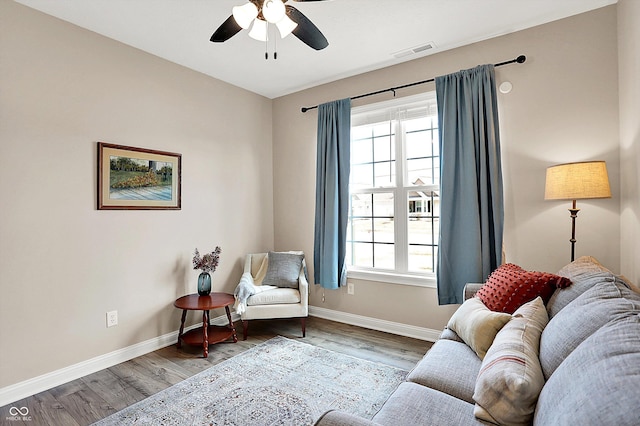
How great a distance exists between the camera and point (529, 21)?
2.65 m

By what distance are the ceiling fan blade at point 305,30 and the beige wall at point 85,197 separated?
1814mm

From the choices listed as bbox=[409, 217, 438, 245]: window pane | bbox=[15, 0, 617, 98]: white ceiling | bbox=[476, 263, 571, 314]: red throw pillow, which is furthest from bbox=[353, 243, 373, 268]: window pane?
bbox=[15, 0, 617, 98]: white ceiling

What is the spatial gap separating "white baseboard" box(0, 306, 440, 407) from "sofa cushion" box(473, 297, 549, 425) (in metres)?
1.95

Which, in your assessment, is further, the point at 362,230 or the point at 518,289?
the point at 362,230

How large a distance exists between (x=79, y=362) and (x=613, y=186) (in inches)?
169

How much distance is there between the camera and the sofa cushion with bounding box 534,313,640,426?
73cm

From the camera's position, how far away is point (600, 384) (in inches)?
32.1

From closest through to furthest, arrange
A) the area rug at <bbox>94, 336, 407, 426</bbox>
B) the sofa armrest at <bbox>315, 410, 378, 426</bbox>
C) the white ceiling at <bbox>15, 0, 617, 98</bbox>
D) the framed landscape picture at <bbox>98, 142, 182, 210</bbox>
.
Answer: the sofa armrest at <bbox>315, 410, 378, 426</bbox>
the area rug at <bbox>94, 336, 407, 426</bbox>
the white ceiling at <bbox>15, 0, 617, 98</bbox>
the framed landscape picture at <bbox>98, 142, 182, 210</bbox>

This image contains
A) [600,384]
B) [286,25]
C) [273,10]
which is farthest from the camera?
[286,25]

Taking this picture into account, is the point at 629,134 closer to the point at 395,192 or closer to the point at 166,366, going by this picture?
the point at 395,192

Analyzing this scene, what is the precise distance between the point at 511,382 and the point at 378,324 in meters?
2.51

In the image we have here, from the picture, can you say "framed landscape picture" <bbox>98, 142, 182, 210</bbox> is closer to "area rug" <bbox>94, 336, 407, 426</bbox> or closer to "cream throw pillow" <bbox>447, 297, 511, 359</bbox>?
"area rug" <bbox>94, 336, 407, 426</bbox>

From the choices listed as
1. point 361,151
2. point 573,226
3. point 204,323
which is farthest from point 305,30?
point 204,323

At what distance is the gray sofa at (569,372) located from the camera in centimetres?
79
